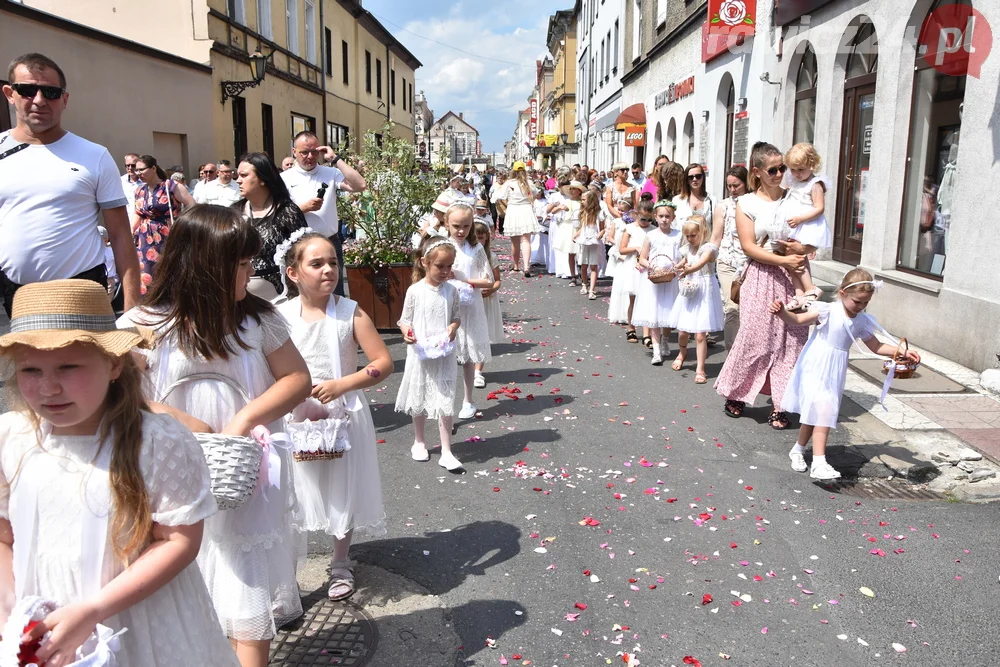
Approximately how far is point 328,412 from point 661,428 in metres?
3.31

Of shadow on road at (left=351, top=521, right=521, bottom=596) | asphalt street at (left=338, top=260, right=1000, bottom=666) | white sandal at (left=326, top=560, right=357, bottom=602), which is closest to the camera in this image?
asphalt street at (left=338, top=260, right=1000, bottom=666)

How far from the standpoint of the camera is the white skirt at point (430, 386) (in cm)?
535

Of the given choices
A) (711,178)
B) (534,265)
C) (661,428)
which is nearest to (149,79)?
(534,265)

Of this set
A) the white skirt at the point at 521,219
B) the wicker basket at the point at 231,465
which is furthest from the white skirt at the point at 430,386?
the white skirt at the point at 521,219

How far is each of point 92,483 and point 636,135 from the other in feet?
79.1

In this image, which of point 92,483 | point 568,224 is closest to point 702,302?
point 568,224

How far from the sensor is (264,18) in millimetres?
20828

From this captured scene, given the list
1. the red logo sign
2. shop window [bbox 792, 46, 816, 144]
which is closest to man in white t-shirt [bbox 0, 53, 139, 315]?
the red logo sign

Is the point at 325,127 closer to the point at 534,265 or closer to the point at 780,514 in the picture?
the point at 534,265

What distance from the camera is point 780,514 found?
15.1 ft

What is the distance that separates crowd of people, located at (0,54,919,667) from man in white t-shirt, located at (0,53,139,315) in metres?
0.01

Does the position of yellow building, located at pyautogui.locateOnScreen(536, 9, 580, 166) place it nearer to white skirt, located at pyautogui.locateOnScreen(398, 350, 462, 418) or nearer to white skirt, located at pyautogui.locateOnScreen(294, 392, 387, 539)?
white skirt, located at pyautogui.locateOnScreen(398, 350, 462, 418)

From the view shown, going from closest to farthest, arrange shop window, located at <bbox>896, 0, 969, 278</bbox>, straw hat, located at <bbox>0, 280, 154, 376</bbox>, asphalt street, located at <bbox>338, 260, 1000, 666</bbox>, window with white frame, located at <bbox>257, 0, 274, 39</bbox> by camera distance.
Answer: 1. straw hat, located at <bbox>0, 280, 154, 376</bbox>
2. asphalt street, located at <bbox>338, 260, 1000, 666</bbox>
3. shop window, located at <bbox>896, 0, 969, 278</bbox>
4. window with white frame, located at <bbox>257, 0, 274, 39</bbox>

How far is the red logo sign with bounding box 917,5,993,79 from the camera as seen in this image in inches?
291
